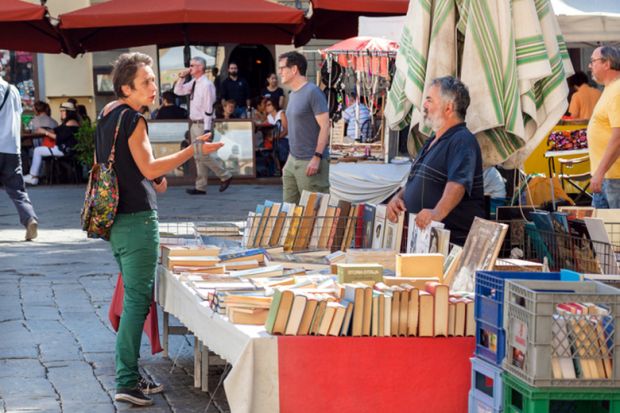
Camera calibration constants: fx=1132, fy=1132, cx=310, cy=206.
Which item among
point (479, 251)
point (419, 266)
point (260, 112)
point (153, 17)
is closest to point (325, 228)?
point (419, 266)

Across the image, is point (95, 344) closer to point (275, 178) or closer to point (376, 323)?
point (376, 323)

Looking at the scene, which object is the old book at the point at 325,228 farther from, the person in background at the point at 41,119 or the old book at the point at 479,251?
the person in background at the point at 41,119

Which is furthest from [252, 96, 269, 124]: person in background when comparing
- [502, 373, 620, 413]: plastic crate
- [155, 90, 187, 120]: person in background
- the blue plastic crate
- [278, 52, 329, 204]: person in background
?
[502, 373, 620, 413]: plastic crate

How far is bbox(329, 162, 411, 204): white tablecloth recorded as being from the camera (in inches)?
462

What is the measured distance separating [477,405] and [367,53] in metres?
8.87

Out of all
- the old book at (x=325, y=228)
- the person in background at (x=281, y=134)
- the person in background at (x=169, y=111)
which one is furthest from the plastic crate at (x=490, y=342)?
the person in background at (x=281, y=134)

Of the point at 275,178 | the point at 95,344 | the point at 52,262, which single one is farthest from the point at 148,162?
the point at 275,178

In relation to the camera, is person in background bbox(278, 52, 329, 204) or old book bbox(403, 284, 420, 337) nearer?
old book bbox(403, 284, 420, 337)

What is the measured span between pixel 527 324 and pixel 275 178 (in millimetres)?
13618

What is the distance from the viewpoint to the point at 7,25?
16.7 m

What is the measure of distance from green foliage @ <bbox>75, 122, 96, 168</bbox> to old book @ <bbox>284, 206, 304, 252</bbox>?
11348mm

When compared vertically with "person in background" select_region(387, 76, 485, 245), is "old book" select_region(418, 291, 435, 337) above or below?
below

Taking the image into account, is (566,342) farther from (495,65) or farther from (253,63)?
(253,63)

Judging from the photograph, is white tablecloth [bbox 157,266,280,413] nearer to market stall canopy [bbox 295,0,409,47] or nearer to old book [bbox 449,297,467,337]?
old book [bbox 449,297,467,337]
